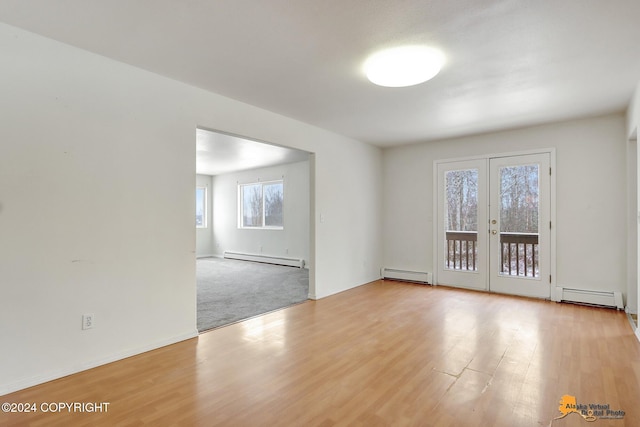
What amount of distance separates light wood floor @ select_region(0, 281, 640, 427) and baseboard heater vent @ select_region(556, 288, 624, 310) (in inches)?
16.6

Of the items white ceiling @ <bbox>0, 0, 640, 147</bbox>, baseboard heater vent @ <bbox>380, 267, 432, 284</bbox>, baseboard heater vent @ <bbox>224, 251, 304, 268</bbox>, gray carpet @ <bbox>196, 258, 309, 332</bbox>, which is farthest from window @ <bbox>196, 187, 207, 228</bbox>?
white ceiling @ <bbox>0, 0, 640, 147</bbox>

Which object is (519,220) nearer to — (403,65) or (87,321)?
(403,65)

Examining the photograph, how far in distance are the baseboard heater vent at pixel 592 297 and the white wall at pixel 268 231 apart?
475 centimetres

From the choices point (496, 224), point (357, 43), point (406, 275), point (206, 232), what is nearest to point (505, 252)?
point (496, 224)

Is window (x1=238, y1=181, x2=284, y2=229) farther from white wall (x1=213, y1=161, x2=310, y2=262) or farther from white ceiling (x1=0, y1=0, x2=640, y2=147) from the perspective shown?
white ceiling (x1=0, y1=0, x2=640, y2=147)

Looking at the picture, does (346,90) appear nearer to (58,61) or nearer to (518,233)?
(58,61)

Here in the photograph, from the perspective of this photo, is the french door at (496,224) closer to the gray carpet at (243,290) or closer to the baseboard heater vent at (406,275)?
the baseboard heater vent at (406,275)

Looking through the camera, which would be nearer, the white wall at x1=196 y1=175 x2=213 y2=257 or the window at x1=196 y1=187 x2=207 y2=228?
the white wall at x1=196 y1=175 x2=213 y2=257

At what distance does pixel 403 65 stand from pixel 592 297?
391 cm

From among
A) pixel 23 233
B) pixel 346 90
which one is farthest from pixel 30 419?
pixel 346 90

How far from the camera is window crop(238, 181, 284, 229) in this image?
8203 millimetres

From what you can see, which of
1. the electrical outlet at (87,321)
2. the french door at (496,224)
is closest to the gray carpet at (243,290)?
the electrical outlet at (87,321)

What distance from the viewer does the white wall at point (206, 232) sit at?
371 inches

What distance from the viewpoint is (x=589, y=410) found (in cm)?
191
